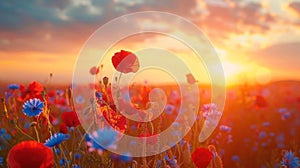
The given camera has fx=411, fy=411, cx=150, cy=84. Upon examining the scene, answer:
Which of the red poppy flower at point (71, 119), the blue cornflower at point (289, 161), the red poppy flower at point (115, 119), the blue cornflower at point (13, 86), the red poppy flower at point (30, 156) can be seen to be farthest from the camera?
the blue cornflower at point (13, 86)

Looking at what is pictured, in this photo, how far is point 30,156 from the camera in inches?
68.9

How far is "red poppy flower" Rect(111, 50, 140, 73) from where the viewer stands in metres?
2.65

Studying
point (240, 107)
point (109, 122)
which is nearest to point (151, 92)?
point (109, 122)

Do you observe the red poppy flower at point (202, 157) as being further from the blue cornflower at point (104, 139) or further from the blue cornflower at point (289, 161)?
the blue cornflower at point (289, 161)

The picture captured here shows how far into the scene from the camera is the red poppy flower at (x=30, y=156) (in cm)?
174

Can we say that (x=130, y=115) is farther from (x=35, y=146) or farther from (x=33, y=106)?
(x=35, y=146)

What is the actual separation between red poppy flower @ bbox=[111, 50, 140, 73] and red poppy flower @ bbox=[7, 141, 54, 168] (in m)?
1.02

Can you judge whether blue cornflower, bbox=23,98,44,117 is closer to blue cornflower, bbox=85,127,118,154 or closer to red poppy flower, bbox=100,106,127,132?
red poppy flower, bbox=100,106,127,132

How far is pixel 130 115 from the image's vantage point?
2.80m

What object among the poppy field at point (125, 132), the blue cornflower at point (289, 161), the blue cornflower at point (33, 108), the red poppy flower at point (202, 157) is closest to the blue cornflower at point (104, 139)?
the poppy field at point (125, 132)

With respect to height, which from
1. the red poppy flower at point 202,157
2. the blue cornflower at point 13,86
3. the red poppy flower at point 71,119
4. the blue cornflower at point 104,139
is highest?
the blue cornflower at point 13,86

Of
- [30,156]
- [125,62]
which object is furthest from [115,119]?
[30,156]

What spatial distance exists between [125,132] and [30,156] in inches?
62.0

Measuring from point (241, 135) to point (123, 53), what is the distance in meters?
3.55
